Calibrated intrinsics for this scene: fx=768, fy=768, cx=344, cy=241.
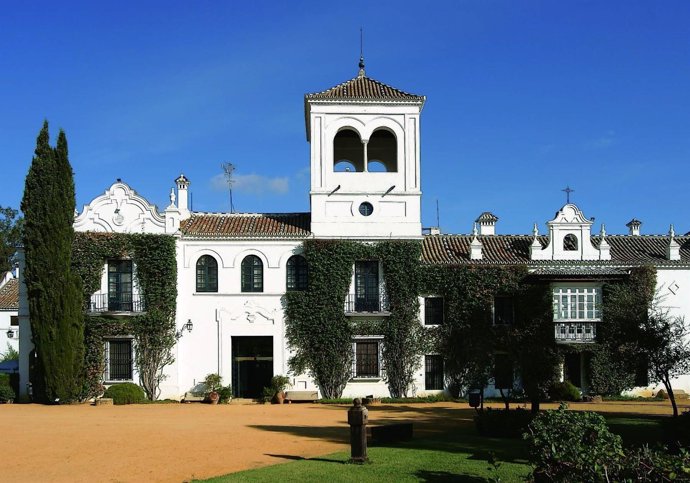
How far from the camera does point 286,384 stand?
3497 cm

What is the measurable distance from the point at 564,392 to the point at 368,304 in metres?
9.82

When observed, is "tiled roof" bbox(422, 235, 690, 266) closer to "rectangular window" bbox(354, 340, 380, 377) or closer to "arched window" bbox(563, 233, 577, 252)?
"arched window" bbox(563, 233, 577, 252)

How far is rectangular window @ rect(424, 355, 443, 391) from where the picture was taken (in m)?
36.1

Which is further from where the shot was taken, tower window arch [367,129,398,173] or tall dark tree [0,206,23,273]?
tall dark tree [0,206,23,273]

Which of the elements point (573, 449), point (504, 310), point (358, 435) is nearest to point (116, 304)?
point (504, 310)

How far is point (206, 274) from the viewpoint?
3603 centimetres

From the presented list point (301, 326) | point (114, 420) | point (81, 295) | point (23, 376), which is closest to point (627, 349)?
point (301, 326)

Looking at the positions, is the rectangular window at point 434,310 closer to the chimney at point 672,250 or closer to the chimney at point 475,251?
the chimney at point 475,251

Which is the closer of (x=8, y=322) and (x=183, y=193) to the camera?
(x=183, y=193)

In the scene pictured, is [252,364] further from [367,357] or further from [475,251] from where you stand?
[475,251]

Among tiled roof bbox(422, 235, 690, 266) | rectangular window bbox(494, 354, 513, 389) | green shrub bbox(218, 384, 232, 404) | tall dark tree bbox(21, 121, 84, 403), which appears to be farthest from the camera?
tiled roof bbox(422, 235, 690, 266)

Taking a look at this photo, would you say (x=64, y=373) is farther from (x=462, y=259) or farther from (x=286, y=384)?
(x=462, y=259)

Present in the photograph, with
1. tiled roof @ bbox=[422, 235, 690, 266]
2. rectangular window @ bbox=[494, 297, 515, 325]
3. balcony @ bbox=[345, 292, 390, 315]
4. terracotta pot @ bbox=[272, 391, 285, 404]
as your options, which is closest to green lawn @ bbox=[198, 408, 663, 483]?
terracotta pot @ bbox=[272, 391, 285, 404]

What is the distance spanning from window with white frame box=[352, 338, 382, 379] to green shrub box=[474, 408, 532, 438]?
14.2 m
